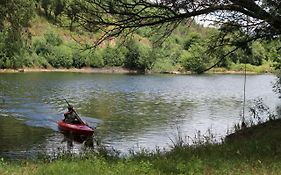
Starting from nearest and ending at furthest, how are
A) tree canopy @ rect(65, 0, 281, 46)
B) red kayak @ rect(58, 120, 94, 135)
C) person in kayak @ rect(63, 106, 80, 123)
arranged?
tree canopy @ rect(65, 0, 281, 46) < red kayak @ rect(58, 120, 94, 135) < person in kayak @ rect(63, 106, 80, 123)

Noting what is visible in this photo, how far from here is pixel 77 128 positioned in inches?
1018

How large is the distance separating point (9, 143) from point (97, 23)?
1373 cm

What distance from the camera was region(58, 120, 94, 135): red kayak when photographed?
83.4 feet

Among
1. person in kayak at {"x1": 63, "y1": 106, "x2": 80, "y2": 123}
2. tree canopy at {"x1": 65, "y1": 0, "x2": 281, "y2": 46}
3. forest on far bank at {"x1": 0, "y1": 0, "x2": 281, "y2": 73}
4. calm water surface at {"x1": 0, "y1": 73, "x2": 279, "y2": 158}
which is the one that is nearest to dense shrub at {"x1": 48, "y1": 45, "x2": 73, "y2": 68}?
calm water surface at {"x1": 0, "y1": 73, "x2": 279, "y2": 158}

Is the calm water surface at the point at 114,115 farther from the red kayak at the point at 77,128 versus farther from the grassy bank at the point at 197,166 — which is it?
the grassy bank at the point at 197,166

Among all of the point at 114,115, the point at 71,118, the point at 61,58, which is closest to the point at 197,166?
the point at 71,118

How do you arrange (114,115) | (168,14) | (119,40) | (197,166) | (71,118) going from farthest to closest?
(114,115), (71,118), (119,40), (168,14), (197,166)

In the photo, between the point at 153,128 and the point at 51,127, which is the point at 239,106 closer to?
the point at 153,128

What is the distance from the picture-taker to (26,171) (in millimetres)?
8969

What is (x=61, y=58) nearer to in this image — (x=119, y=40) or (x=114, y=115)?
(x=114, y=115)

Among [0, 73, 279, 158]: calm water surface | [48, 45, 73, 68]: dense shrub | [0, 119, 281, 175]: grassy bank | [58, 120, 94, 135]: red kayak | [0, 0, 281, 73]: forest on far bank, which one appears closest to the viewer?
[0, 119, 281, 175]: grassy bank

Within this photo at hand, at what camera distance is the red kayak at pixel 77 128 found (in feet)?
83.4

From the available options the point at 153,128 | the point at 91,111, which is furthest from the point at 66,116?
the point at 91,111

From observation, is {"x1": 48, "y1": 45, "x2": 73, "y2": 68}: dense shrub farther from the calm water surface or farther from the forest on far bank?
the forest on far bank
